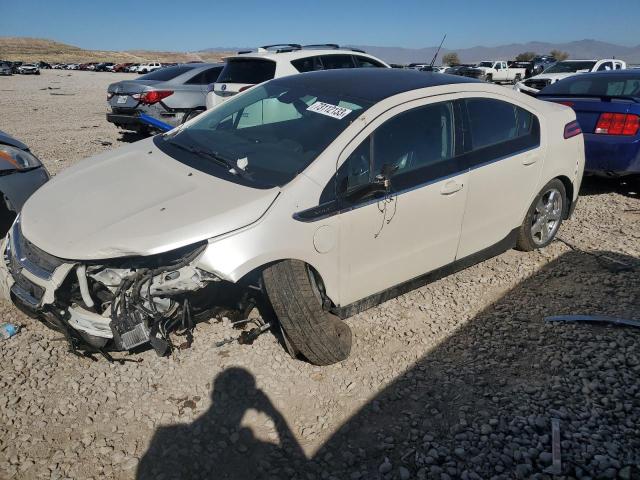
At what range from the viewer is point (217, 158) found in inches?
124

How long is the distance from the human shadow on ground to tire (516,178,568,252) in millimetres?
1039

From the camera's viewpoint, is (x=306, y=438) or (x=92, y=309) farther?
(x=92, y=309)

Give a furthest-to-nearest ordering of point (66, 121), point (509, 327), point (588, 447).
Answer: point (66, 121) → point (509, 327) → point (588, 447)

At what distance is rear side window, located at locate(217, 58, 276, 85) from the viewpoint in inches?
294

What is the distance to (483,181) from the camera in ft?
11.7

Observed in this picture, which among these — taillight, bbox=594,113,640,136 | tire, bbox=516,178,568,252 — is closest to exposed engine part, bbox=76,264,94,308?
tire, bbox=516,178,568,252

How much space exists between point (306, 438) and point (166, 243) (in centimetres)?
126

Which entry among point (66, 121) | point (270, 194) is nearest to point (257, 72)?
point (270, 194)

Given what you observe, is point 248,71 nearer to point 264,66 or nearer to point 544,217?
point 264,66

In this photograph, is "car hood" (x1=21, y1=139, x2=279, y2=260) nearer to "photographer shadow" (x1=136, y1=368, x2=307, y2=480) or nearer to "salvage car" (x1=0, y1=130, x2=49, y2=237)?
"photographer shadow" (x1=136, y1=368, x2=307, y2=480)

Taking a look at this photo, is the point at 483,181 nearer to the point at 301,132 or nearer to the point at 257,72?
the point at 301,132

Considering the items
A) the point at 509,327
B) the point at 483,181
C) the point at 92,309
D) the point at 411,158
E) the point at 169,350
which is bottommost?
the point at 509,327

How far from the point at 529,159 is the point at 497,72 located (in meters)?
31.3

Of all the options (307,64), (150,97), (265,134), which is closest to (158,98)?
(150,97)
